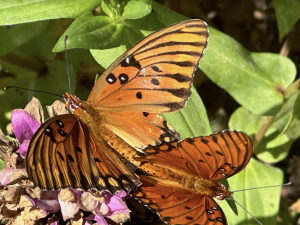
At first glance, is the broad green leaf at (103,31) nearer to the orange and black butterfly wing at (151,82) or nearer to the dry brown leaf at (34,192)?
the orange and black butterfly wing at (151,82)

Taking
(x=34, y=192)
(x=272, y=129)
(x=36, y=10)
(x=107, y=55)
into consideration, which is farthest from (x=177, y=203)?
(x=272, y=129)

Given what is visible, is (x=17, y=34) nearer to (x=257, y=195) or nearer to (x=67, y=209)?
(x=67, y=209)

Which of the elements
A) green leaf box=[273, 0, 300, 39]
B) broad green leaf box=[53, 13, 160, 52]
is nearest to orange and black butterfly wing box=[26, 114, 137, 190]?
broad green leaf box=[53, 13, 160, 52]

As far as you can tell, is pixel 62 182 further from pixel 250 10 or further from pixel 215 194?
pixel 250 10

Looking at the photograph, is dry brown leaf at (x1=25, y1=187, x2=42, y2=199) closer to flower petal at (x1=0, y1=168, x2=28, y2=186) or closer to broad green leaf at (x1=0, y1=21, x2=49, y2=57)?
flower petal at (x1=0, y1=168, x2=28, y2=186)

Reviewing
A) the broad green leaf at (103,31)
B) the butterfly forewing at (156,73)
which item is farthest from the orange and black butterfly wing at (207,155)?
the broad green leaf at (103,31)

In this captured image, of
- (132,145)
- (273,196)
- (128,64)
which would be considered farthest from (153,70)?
(273,196)
